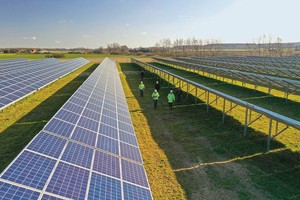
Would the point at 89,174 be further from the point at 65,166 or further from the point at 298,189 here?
the point at 298,189

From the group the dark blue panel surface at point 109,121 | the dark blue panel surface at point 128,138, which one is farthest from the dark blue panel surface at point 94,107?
the dark blue panel surface at point 128,138

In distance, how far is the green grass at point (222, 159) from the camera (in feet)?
32.0

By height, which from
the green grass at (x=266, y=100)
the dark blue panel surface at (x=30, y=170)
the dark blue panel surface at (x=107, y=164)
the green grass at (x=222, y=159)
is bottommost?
the green grass at (x=222, y=159)

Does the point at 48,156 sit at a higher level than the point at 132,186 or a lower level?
higher

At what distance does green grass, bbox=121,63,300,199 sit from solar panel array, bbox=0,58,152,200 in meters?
2.22

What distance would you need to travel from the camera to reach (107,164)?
7.96 m

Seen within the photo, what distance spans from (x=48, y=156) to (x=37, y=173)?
3.66ft

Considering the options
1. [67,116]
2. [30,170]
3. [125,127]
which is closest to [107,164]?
[30,170]

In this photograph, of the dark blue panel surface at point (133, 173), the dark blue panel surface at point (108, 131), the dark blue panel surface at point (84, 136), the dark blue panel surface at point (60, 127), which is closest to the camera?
the dark blue panel surface at point (133, 173)

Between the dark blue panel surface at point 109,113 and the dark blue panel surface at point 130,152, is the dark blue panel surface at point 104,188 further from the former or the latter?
the dark blue panel surface at point 109,113

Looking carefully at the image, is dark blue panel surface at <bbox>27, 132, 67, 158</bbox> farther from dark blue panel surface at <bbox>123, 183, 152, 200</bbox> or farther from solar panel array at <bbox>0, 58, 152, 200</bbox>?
dark blue panel surface at <bbox>123, 183, 152, 200</bbox>

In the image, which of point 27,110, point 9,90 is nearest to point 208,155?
point 27,110

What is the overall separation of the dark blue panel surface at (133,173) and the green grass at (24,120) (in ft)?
22.4

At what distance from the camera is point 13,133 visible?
54.0 ft
